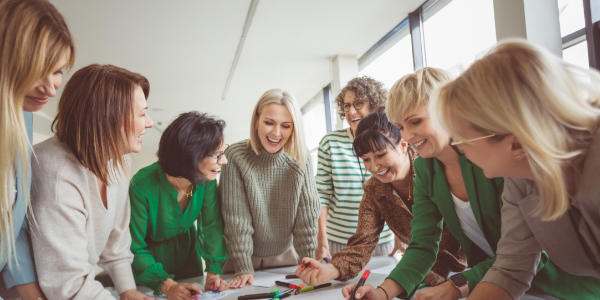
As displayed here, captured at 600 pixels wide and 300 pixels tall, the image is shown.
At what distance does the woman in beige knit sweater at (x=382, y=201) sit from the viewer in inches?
55.6

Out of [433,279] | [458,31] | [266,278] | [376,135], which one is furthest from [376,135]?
[458,31]

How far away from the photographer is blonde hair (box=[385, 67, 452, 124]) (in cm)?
124

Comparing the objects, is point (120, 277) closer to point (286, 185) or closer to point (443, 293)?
point (286, 185)

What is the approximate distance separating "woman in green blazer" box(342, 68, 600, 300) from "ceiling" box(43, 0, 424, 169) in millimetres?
2685

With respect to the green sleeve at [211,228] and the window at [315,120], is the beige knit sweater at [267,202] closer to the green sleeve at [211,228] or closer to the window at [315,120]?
the green sleeve at [211,228]

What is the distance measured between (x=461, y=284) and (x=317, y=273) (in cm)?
47

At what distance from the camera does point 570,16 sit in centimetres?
230

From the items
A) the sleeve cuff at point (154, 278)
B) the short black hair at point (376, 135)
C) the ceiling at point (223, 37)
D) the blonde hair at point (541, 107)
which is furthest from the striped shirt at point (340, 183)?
the ceiling at point (223, 37)

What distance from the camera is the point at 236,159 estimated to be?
69.5 inches

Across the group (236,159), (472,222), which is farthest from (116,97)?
(472,222)

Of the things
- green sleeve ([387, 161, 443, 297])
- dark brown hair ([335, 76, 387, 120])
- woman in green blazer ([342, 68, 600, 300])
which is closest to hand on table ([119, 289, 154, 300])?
woman in green blazer ([342, 68, 600, 300])

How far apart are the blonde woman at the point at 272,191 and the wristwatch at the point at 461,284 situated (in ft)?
2.61

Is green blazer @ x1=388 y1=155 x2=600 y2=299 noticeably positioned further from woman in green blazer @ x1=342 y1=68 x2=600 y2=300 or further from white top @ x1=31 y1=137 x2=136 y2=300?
white top @ x1=31 y1=137 x2=136 y2=300

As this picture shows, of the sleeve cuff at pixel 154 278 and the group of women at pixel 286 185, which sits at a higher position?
the group of women at pixel 286 185
